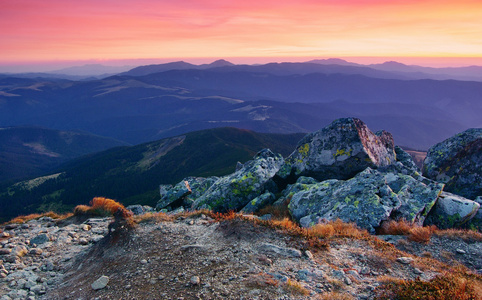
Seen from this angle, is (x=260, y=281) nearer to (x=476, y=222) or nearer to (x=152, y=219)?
(x=152, y=219)

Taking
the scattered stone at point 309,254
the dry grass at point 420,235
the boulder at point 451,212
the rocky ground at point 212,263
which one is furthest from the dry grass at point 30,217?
the boulder at point 451,212

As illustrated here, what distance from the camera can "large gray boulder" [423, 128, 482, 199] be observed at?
18.0m

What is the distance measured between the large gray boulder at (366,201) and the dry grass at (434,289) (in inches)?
183

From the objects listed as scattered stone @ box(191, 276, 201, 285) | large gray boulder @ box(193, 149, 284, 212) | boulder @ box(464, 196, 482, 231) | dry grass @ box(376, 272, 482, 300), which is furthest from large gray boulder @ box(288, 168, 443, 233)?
scattered stone @ box(191, 276, 201, 285)

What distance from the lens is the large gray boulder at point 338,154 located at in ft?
63.1

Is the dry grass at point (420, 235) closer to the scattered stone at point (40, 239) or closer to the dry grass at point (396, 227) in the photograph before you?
the dry grass at point (396, 227)

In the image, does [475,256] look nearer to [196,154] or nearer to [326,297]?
[326,297]

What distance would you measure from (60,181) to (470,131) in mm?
219957

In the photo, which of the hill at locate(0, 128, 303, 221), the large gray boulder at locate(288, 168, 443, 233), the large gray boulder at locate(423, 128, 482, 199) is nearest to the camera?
the large gray boulder at locate(288, 168, 443, 233)

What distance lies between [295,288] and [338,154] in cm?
1438

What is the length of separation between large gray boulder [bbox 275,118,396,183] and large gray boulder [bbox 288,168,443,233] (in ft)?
11.7

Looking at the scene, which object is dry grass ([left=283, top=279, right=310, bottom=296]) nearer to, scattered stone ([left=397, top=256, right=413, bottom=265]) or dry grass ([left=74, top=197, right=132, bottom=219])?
scattered stone ([left=397, top=256, right=413, bottom=265])

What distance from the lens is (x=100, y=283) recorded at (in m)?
8.19

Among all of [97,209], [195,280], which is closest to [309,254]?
[195,280]
